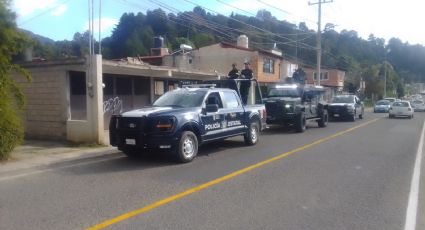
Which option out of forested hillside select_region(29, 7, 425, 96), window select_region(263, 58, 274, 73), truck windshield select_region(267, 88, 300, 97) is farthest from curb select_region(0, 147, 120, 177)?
window select_region(263, 58, 274, 73)

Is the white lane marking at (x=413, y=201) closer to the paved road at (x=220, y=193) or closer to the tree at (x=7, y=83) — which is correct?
the paved road at (x=220, y=193)

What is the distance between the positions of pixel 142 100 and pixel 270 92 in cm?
602


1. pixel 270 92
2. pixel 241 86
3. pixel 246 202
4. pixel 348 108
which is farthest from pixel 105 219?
pixel 348 108

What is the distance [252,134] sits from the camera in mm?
13461

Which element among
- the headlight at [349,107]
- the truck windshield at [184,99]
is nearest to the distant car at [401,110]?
the headlight at [349,107]

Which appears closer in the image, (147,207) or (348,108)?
(147,207)

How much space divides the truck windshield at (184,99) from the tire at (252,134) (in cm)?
246

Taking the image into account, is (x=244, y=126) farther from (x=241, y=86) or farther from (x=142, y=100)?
(x=142, y=100)

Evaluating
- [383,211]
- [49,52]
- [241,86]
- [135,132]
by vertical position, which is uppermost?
[49,52]

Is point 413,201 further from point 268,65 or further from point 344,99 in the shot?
point 268,65

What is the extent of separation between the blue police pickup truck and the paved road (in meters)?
0.47

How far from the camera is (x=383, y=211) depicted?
20.2ft

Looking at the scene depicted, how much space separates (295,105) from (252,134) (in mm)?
5554

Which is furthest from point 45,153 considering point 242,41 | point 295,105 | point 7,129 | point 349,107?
point 242,41
